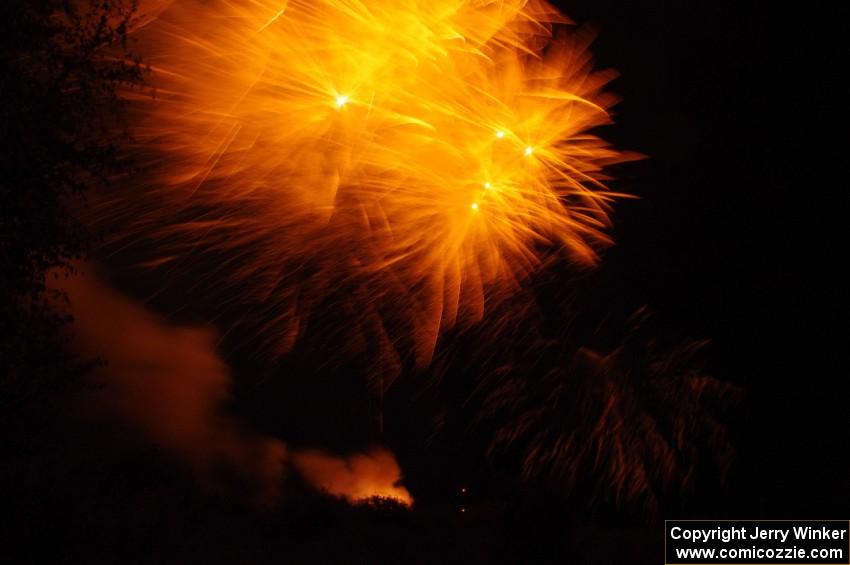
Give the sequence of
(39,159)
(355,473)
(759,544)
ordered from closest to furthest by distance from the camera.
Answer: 1. (39,159)
2. (759,544)
3. (355,473)

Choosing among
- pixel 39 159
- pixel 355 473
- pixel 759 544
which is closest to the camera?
pixel 39 159

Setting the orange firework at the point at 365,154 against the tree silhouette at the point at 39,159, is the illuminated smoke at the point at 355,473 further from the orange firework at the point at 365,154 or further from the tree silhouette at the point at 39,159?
the tree silhouette at the point at 39,159

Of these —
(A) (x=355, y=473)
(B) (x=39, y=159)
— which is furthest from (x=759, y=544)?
(B) (x=39, y=159)

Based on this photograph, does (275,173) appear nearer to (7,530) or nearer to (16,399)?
(16,399)

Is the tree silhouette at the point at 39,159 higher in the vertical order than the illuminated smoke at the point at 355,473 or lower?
higher

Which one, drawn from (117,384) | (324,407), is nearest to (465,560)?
(324,407)

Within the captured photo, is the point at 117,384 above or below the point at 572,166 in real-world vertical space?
below

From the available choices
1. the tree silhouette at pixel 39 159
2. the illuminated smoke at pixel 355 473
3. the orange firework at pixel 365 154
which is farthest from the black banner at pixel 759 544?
the tree silhouette at pixel 39 159

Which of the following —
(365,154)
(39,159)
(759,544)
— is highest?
(365,154)

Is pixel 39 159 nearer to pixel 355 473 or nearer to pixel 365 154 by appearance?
pixel 365 154
